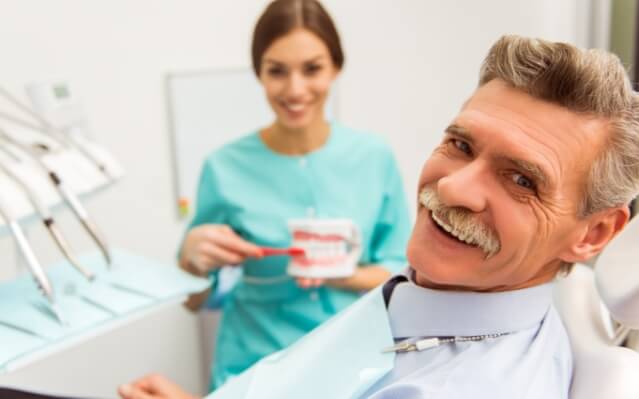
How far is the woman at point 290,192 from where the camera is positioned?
4.51ft

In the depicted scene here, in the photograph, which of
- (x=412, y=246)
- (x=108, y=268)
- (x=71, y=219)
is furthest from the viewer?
(x=71, y=219)

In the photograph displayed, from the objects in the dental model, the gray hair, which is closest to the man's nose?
the gray hair

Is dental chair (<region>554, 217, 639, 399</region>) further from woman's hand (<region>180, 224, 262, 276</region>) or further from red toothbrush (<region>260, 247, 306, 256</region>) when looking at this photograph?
woman's hand (<region>180, 224, 262, 276</region>)

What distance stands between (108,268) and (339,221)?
16.5 inches

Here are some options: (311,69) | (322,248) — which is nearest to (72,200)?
(322,248)

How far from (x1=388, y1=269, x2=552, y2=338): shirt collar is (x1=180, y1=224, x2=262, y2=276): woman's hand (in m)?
0.45

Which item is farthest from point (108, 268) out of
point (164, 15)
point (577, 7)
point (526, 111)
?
point (577, 7)

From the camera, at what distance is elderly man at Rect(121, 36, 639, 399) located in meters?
0.79

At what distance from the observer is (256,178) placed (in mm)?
1450

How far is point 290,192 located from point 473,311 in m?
0.64

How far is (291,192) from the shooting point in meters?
1.44

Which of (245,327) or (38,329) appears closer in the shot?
(38,329)

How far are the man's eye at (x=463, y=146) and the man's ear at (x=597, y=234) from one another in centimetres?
17

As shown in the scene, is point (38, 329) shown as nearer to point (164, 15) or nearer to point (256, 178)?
point (256, 178)
